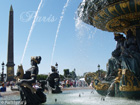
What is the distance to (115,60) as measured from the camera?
1101 centimetres

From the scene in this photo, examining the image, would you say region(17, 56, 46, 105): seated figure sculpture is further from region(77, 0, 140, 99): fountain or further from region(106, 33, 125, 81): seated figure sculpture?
region(106, 33, 125, 81): seated figure sculpture

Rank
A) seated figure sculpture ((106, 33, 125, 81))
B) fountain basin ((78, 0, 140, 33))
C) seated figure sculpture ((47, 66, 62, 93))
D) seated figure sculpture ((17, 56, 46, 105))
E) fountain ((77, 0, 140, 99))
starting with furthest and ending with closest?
seated figure sculpture ((47, 66, 62, 93)) → seated figure sculpture ((106, 33, 125, 81)) → fountain basin ((78, 0, 140, 33)) → fountain ((77, 0, 140, 99)) → seated figure sculpture ((17, 56, 46, 105))

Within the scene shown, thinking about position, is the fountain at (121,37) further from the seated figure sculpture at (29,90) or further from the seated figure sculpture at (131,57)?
the seated figure sculpture at (29,90)

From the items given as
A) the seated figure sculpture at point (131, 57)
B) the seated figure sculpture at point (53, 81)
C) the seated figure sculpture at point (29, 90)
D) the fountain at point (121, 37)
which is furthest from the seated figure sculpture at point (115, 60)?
the seated figure sculpture at point (29, 90)


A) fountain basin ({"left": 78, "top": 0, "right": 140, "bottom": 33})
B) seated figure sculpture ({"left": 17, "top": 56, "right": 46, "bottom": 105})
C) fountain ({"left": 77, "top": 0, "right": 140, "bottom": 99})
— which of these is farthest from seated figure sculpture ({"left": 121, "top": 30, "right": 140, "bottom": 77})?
seated figure sculpture ({"left": 17, "top": 56, "right": 46, "bottom": 105})

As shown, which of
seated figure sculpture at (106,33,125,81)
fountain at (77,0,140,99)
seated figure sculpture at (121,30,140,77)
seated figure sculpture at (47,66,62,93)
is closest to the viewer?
fountain at (77,0,140,99)

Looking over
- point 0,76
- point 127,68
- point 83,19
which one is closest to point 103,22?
point 83,19

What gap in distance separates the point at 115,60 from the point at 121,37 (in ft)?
4.46

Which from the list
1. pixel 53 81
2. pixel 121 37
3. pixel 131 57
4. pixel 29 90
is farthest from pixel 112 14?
pixel 53 81

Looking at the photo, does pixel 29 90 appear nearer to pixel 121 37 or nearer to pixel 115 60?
pixel 115 60

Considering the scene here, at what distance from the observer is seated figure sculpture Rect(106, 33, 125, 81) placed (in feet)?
35.9

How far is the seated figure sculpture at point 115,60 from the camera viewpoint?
10.9m

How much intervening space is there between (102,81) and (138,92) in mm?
2539

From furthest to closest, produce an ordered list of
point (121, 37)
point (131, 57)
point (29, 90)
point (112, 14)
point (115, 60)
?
1. point (121, 37)
2. point (115, 60)
3. point (112, 14)
4. point (131, 57)
5. point (29, 90)
